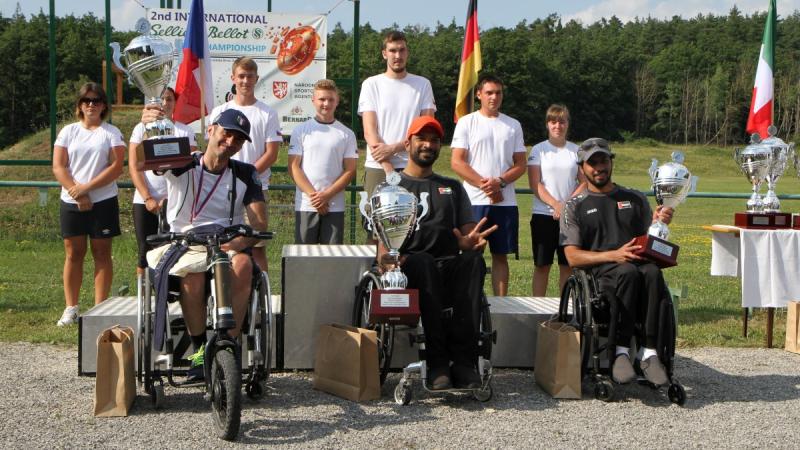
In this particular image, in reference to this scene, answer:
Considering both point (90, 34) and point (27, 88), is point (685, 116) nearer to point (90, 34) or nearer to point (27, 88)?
point (27, 88)

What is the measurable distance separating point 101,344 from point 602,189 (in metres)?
3.07

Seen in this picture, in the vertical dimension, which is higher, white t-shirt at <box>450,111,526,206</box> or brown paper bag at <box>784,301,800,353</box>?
white t-shirt at <box>450,111,526,206</box>

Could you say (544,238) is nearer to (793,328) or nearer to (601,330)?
(793,328)

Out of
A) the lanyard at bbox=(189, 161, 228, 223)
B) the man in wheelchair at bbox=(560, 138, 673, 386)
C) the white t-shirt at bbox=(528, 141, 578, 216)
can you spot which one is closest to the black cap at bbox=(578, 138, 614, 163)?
the man in wheelchair at bbox=(560, 138, 673, 386)

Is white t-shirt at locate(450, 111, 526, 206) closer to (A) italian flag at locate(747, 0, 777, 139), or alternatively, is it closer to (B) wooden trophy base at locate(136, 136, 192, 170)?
(B) wooden trophy base at locate(136, 136, 192, 170)

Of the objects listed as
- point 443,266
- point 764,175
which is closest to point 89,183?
point 443,266

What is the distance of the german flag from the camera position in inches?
346

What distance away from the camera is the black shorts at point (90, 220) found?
7.59m

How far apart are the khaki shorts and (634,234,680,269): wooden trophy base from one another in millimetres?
2337

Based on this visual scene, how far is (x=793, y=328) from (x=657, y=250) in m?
2.30

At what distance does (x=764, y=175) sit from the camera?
830 cm

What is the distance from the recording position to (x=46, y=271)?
10609 mm

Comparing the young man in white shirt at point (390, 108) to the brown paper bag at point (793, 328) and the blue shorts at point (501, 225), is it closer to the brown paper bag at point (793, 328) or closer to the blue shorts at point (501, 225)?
the blue shorts at point (501, 225)

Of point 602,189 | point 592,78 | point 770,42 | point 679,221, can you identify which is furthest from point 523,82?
point 602,189
